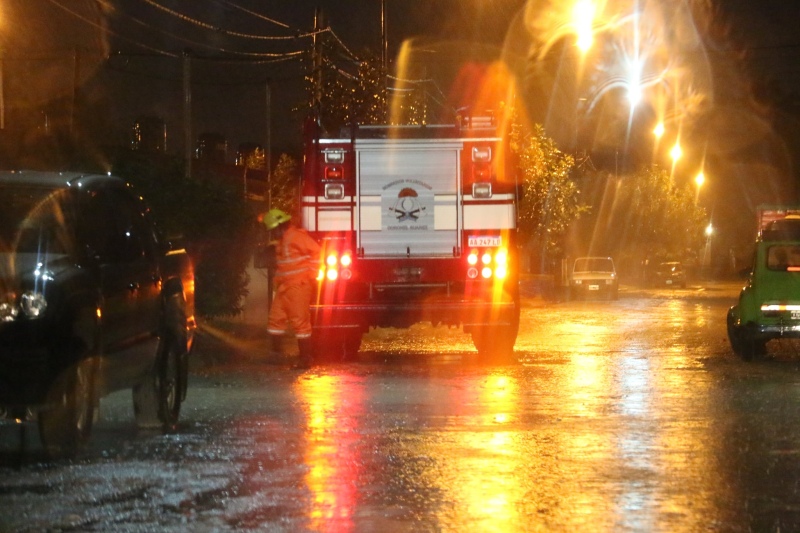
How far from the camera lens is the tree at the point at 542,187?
120 feet

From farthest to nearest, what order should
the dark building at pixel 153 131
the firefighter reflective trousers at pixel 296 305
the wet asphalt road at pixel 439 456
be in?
1. the dark building at pixel 153 131
2. the firefighter reflective trousers at pixel 296 305
3. the wet asphalt road at pixel 439 456

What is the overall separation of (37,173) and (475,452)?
Answer: 12.3 feet

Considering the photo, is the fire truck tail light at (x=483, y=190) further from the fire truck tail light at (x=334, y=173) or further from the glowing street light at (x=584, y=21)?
the glowing street light at (x=584, y=21)

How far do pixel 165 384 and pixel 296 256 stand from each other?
5528mm

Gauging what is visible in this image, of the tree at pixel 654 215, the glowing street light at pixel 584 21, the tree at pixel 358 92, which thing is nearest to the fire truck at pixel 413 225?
the tree at pixel 358 92

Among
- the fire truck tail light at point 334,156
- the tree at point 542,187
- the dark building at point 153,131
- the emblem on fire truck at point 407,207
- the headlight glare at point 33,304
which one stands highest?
the dark building at point 153,131

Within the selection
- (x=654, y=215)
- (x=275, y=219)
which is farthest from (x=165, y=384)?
(x=654, y=215)

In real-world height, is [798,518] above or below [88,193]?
below

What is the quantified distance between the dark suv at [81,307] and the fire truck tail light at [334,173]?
576 centimetres

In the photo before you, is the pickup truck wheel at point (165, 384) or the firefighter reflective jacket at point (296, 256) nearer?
the pickup truck wheel at point (165, 384)

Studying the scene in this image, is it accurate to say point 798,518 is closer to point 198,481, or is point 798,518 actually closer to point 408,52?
point 198,481

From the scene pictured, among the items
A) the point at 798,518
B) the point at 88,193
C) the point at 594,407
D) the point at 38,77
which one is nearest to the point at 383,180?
the point at 594,407

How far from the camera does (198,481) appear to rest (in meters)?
7.48

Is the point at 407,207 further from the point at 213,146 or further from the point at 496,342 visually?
the point at 213,146
